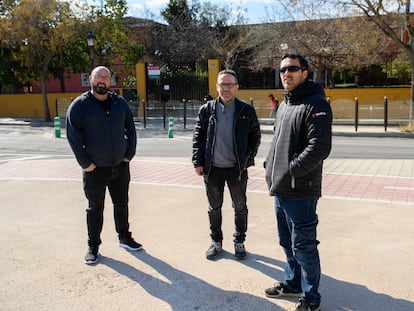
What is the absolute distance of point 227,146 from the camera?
4266 mm

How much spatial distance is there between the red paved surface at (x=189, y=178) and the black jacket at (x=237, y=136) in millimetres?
2733

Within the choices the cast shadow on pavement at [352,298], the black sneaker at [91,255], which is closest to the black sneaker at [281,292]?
the cast shadow on pavement at [352,298]

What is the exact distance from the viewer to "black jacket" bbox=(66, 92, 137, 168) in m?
4.21

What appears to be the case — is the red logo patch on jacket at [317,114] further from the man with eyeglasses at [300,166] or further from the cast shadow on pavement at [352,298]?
the cast shadow on pavement at [352,298]

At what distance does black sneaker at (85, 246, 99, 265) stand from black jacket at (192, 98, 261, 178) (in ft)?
4.19

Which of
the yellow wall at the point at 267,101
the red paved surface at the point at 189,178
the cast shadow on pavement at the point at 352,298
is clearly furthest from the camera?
the yellow wall at the point at 267,101

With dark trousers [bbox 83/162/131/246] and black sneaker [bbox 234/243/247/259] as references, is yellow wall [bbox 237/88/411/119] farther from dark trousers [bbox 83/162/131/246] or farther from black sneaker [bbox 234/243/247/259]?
dark trousers [bbox 83/162/131/246]

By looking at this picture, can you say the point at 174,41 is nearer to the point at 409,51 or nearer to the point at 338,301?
the point at 409,51

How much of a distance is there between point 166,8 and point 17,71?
1409cm

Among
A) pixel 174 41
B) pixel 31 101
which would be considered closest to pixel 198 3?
pixel 174 41

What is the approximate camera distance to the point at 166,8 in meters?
37.5

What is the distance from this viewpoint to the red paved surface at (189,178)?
6.74 metres

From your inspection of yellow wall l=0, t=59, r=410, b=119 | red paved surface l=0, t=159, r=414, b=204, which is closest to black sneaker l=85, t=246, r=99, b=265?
red paved surface l=0, t=159, r=414, b=204

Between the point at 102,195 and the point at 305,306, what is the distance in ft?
7.13
